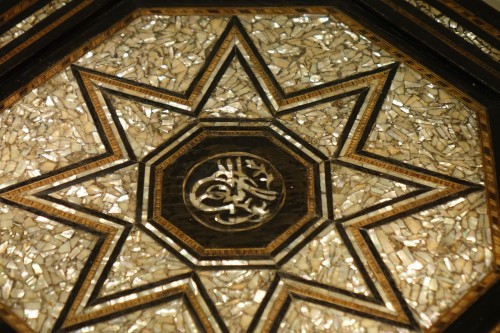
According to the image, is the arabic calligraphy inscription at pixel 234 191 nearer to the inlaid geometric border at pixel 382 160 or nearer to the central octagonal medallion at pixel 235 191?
the central octagonal medallion at pixel 235 191

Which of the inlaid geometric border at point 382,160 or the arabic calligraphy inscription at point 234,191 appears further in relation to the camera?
the arabic calligraphy inscription at point 234,191

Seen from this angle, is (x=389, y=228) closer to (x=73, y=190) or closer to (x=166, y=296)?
(x=166, y=296)

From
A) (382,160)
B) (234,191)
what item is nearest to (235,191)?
(234,191)

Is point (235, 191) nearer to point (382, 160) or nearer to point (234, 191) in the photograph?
point (234, 191)

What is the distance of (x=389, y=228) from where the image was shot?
317cm

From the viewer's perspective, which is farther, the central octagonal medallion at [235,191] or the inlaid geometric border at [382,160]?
the central octagonal medallion at [235,191]

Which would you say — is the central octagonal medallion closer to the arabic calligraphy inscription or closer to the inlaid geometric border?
the arabic calligraphy inscription

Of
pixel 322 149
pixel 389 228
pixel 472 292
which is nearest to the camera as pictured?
pixel 472 292

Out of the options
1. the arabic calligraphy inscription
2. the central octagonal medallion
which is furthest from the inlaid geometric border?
the arabic calligraphy inscription

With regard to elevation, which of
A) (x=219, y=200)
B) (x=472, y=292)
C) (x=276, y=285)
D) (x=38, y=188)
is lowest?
(x=472, y=292)

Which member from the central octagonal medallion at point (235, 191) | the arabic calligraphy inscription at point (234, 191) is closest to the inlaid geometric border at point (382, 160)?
the central octagonal medallion at point (235, 191)

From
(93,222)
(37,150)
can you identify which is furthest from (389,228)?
(37,150)

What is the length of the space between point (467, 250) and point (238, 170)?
77 centimetres

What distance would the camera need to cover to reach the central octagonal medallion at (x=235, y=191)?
320cm
